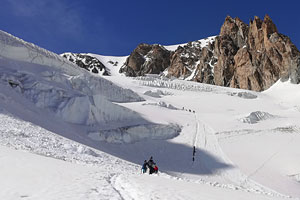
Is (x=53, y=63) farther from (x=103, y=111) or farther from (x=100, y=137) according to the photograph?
(x=100, y=137)

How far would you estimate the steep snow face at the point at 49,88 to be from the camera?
2538cm

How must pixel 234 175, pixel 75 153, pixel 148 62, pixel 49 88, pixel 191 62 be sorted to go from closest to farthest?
1. pixel 75 153
2. pixel 234 175
3. pixel 49 88
4. pixel 191 62
5. pixel 148 62

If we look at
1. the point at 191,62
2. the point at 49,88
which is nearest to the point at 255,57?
the point at 191,62

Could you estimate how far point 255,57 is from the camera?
103500 millimetres

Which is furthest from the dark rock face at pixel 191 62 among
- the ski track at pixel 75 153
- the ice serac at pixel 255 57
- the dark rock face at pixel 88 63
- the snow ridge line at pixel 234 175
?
the ski track at pixel 75 153

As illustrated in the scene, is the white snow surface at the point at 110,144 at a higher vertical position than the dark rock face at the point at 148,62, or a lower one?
lower

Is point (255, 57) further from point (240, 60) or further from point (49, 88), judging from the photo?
point (49, 88)

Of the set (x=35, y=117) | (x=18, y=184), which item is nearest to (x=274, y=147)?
(x=35, y=117)

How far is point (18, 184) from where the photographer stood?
6992 mm

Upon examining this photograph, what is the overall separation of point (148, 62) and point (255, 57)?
248 ft

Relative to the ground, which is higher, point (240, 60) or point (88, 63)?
point (88, 63)

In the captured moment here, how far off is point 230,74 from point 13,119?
10606 cm

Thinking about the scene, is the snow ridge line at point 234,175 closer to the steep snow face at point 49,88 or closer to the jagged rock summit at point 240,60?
the steep snow face at point 49,88

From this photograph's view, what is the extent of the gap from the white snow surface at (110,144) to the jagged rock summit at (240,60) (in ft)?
197
